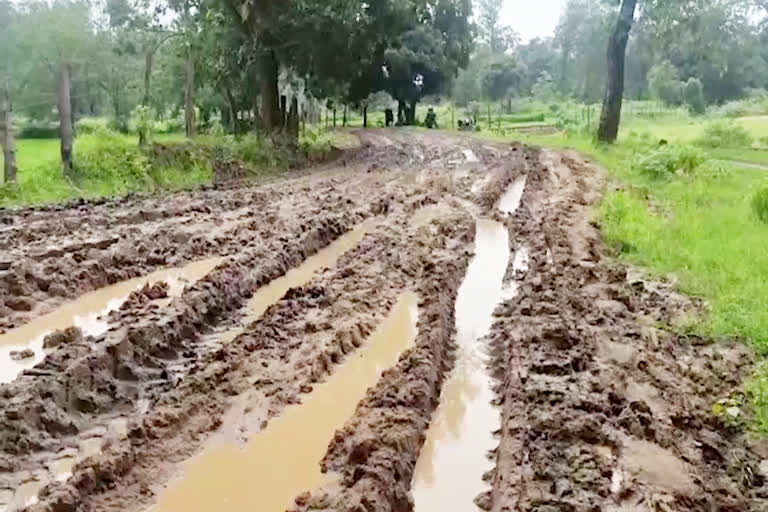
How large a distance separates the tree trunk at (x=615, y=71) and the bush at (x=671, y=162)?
25.1 ft

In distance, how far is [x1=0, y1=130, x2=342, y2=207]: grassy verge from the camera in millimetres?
14219

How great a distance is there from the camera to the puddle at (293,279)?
25.1ft

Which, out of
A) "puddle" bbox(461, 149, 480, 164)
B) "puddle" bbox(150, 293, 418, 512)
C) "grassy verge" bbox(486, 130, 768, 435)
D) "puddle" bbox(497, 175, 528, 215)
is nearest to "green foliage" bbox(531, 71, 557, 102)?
"puddle" bbox(461, 149, 480, 164)

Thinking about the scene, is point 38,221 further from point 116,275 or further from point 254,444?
point 254,444

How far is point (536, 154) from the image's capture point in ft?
79.2

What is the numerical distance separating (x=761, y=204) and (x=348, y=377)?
807cm

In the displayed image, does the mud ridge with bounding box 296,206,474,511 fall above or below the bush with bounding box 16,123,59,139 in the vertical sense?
below

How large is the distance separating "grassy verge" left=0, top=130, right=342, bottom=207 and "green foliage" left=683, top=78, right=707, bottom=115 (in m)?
33.1

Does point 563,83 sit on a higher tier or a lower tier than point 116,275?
higher

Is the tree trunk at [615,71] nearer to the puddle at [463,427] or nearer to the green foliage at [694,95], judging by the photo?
the puddle at [463,427]

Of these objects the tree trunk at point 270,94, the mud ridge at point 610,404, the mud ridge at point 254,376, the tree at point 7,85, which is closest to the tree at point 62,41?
the tree at point 7,85

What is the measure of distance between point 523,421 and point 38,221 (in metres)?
8.23

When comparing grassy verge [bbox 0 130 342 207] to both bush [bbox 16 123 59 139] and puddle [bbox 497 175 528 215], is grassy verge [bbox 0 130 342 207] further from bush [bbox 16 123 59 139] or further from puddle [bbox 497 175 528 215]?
bush [bbox 16 123 59 139]

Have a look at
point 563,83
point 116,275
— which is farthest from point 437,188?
point 563,83
